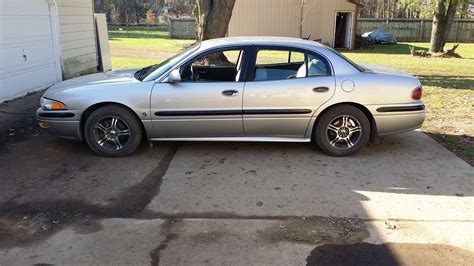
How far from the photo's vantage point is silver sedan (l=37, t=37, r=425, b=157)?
571 cm

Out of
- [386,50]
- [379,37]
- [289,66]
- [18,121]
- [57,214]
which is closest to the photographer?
[57,214]

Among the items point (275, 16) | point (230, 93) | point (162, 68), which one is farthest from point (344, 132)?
point (275, 16)

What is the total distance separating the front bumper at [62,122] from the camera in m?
5.78

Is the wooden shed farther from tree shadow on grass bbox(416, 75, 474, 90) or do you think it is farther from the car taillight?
the car taillight

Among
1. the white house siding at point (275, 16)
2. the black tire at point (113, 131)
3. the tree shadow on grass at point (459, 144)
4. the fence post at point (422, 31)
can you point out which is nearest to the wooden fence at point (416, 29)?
the fence post at point (422, 31)

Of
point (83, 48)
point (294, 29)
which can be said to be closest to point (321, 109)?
point (83, 48)

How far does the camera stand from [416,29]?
3662cm

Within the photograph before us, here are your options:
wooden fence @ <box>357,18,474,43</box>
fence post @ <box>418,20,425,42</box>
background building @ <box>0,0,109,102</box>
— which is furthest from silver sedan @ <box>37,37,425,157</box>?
fence post @ <box>418,20,425,42</box>

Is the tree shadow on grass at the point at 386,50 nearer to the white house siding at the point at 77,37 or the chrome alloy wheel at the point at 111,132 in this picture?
the white house siding at the point at 77,37

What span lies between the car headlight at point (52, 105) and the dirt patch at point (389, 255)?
3780 millimetres

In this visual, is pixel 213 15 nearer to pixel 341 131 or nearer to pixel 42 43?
pixel 42 43

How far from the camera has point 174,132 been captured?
585 cm

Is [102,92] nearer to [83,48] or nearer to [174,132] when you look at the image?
[174,132]

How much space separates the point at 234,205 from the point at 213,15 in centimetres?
935
